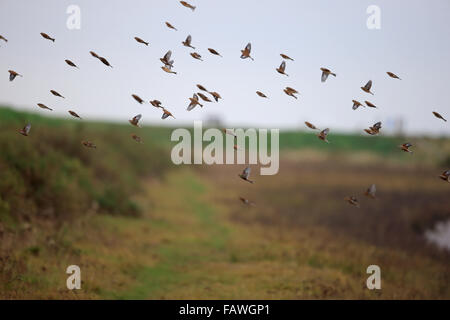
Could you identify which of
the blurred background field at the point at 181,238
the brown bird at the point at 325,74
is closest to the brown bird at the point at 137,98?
the brown bird at the point at 325,74

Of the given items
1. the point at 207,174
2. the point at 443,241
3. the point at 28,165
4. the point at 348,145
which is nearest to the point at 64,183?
→ the point at 28,165

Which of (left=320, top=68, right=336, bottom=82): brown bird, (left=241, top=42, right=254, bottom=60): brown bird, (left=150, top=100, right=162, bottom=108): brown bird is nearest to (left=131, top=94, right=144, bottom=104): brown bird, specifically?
(left=150, top=100, right=162, bottom=108): brown bird

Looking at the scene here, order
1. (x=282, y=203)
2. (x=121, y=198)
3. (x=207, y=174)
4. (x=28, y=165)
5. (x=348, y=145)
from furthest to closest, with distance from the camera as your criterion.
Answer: (x=348, y=145) → (x=207, y=174) → (x=282, y=203) → (x=121, y=198) → (x=28, y=165)

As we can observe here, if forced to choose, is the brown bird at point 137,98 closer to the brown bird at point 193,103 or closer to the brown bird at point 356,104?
the brown bird at point 193,103

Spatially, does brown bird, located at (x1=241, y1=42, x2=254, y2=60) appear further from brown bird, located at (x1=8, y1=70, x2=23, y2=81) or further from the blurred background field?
the blurred background field

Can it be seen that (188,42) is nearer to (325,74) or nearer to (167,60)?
(167,60)

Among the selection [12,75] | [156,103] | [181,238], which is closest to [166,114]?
[156,103]
